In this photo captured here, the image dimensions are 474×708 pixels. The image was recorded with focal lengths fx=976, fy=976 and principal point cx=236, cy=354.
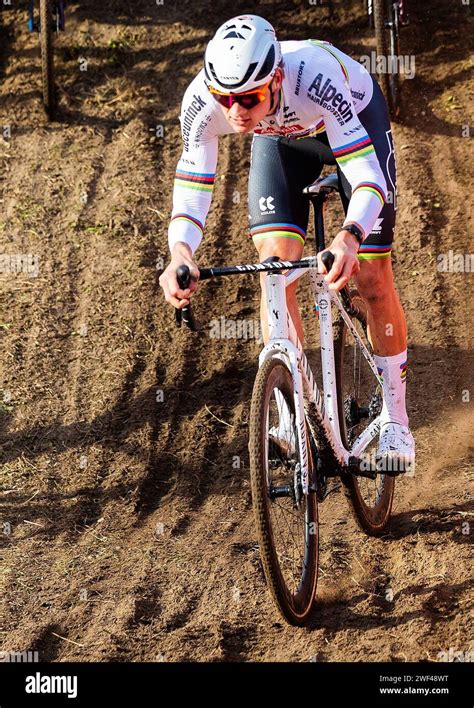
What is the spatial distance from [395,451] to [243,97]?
2028mm

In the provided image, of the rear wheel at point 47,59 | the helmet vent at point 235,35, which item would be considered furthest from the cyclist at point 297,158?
the rear wheel at point 47,59

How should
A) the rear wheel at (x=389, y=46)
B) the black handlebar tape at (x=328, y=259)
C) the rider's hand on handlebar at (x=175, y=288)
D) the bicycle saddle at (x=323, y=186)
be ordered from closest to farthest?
the black handlebar tape at (x=328, y=259) < the rider's hand on handlebar at (x=175, y=288) < the bicycle saddle at (x=323, y=186) < the rear wheel at (x=389, y=46)

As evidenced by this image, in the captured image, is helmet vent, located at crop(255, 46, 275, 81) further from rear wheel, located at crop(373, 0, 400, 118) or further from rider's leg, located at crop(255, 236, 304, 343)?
rear wheel, located at crop(373, 0, 400, 118)

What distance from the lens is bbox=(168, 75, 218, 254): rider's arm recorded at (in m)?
4.64

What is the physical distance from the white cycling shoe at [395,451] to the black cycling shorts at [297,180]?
958 mm

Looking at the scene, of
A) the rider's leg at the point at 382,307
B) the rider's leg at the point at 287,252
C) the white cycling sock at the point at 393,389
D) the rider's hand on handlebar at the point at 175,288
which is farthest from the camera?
the white cycling sock at the point at 393,389

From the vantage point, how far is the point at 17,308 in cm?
789

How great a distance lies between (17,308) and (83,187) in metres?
1.77

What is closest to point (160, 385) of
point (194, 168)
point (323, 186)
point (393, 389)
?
point (393, 389)

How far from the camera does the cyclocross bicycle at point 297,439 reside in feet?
13.6

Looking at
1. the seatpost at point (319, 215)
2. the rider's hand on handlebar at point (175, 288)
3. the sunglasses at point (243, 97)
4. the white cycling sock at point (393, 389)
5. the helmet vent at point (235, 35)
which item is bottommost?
the white cycling sock at point (393, 389)

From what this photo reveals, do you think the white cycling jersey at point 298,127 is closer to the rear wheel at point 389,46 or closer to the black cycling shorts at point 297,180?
the black cycling shorts at point 297,180

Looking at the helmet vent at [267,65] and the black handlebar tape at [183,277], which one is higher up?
the helmet vent at [267,65]

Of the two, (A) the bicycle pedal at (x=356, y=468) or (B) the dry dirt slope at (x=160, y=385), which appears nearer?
(B) the dry dirt slope at (x=160, y=385)
